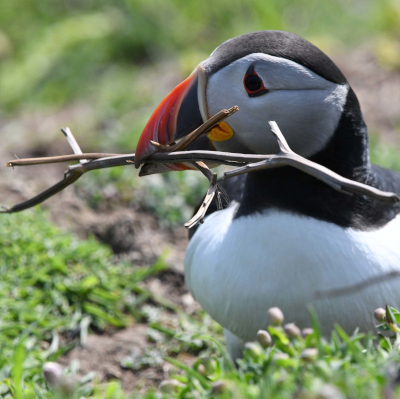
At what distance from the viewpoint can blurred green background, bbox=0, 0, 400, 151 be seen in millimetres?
6500

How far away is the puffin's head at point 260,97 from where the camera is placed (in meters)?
2.25

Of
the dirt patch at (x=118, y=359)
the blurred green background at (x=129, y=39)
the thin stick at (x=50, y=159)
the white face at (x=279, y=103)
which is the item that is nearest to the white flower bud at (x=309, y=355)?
the white face at (x=279, y=103)

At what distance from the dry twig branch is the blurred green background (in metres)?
3.74

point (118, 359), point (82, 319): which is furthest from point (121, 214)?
point (118, 359)

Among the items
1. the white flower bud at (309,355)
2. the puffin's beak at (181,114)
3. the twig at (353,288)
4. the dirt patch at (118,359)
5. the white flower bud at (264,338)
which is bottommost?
the dirt patch at (118,359)

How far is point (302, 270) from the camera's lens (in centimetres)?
228

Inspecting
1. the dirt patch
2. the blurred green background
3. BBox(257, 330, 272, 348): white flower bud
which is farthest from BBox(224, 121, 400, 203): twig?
the blurred green background

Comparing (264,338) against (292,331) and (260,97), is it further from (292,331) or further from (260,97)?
(260,97)

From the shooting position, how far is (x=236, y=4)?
749 cm

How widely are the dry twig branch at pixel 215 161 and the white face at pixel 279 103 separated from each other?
0.23 m

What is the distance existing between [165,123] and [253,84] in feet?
1.31

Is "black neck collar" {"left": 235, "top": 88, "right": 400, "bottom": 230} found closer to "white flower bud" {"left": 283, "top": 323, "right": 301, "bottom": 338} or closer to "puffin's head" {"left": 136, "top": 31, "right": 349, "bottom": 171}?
"puffin's head" {"left": 136, "top": 31, "right": 349, "bottom": 171}

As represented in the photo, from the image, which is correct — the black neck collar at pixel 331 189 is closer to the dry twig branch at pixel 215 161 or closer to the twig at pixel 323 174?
the dry twig branch at pixel 215 161

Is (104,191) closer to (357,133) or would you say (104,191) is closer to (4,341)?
(4,341)
